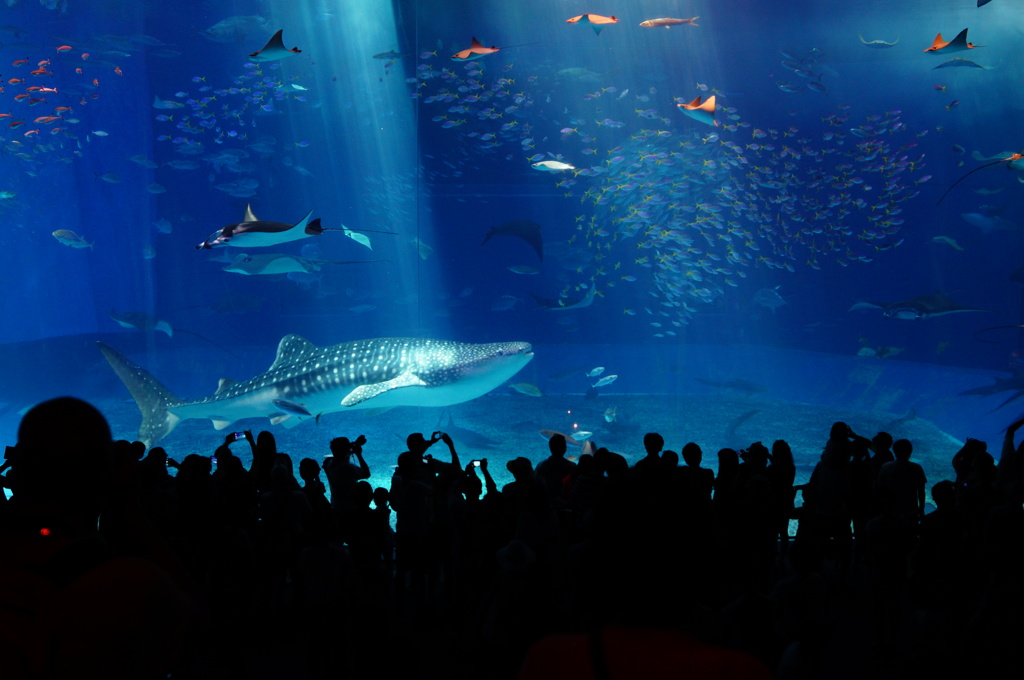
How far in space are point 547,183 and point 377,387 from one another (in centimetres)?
1484

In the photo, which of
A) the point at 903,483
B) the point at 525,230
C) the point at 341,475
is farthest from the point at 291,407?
the point at 525,230

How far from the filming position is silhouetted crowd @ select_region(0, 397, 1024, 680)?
1050 mm

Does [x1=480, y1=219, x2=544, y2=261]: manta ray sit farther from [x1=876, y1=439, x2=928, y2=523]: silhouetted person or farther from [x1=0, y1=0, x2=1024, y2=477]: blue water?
[x1=876, y1=439, x2=928, y2=523]: silhouetted person

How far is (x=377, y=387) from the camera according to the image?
8055 mm

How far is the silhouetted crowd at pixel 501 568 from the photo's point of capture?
1.05 m

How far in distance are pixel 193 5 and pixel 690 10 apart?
17079 millimetres

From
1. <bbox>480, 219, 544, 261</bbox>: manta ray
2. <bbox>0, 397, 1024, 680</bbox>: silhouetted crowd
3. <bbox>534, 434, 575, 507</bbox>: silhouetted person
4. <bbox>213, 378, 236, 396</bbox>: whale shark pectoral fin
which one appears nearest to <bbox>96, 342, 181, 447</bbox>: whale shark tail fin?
<bbox>213, 378, 236, 396</bbox>: whale shark pectoral fin

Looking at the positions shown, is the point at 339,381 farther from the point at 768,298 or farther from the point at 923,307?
the point at 768,298

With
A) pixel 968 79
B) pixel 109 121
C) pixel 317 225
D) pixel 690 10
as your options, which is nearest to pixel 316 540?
pixel 317 225

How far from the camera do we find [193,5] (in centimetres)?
1995

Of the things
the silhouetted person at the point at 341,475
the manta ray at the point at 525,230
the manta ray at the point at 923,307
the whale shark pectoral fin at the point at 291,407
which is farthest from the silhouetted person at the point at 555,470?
the manta ray at the point at 525,230

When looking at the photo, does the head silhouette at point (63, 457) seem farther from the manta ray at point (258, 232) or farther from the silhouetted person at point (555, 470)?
the manta ray at point (258, 232)

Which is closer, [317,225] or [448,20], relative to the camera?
[317,225]

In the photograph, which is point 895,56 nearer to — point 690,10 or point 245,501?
point 690,10
